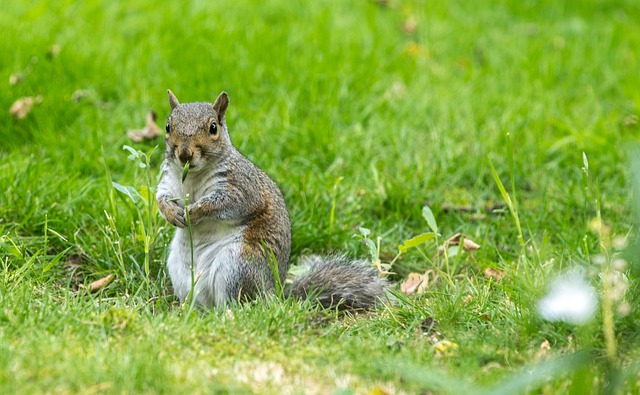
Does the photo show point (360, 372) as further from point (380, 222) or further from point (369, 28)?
point (369, 28)

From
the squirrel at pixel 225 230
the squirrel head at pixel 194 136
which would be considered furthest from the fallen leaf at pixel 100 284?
the squirrel head at pixel 194 136

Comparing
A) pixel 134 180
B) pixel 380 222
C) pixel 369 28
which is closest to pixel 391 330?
pixel 380 222

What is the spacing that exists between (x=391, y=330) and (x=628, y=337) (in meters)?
0.72

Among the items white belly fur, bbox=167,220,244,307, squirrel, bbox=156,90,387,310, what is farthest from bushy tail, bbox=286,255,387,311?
white belly fur, bbox=167,220,244,307

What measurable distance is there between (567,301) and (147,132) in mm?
2370

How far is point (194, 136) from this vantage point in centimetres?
307

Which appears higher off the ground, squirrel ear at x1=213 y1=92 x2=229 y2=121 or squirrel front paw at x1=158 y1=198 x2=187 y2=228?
squirrel ear at x1=213 y1=92 x2=229 y2=121

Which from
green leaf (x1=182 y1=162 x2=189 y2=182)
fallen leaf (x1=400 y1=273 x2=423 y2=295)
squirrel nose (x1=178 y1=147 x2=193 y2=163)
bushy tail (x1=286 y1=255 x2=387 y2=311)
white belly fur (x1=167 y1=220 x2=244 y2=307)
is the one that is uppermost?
squirrel nose (x1=178 y1=147 x2=193 y2=163)

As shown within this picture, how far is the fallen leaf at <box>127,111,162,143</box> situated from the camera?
430cm

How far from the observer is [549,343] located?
266cm

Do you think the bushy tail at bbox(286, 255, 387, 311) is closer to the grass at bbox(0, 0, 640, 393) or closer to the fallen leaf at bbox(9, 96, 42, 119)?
the grass at bbox(0, 0, 640, 393)

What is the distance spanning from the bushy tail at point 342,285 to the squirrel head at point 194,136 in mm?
552

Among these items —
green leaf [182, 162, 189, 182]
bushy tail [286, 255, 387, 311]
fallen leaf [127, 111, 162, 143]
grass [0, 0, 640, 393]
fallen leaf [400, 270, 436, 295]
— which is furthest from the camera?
fallen leaf [127, 111, 162, 143]

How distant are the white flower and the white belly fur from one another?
1.05 m
